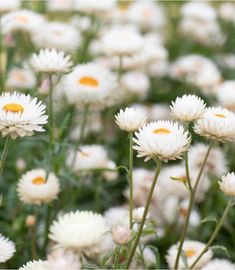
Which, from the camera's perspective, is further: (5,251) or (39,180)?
(39,180)

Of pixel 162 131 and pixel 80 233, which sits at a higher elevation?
pixel 162 131

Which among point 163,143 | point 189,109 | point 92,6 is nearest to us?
point 163,143

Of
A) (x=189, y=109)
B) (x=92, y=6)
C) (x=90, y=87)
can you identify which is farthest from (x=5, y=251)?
(x=92, y=6)

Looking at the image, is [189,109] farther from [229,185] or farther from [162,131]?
[229,185]

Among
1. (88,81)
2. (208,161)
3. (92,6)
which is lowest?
(208,161)

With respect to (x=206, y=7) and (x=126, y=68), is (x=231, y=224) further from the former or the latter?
(x=206, y=7)

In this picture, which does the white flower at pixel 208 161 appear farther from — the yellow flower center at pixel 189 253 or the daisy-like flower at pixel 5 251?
the daisy-like flower at pixel 5 251

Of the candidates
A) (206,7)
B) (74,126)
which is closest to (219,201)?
(74,126)
